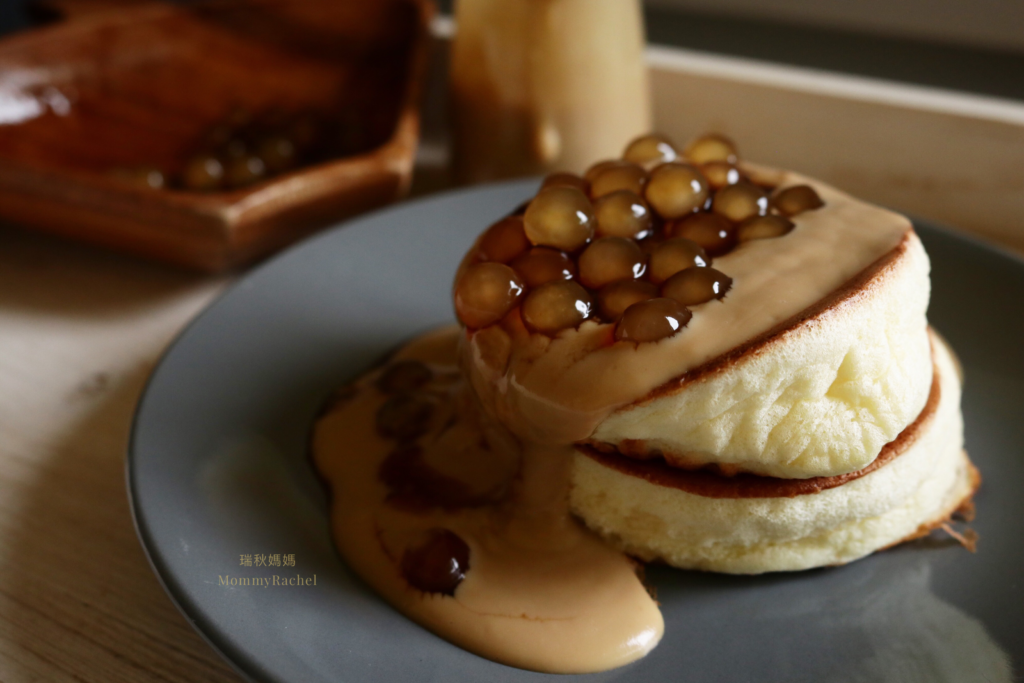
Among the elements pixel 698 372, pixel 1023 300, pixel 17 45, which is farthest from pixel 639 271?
pixel 17 45

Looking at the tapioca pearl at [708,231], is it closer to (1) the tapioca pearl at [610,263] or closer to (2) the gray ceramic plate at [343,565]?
(1) the tapioca pearl at [610,263]

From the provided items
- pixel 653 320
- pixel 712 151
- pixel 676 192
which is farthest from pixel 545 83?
pixel 653 320

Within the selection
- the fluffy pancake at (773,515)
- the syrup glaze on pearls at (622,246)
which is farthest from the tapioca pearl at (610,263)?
the fluffy pancake at (773,515)

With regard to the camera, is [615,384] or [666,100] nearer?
[615,384]

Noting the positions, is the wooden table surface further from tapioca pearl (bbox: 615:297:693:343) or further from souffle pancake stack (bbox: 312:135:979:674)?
tapioca pearl (bbox: 615:297:693:343)

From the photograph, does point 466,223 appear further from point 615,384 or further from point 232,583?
point 232,583
